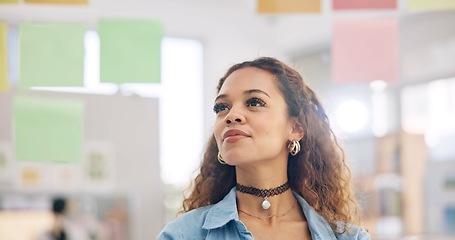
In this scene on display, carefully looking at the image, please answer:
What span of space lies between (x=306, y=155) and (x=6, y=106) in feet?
7.63

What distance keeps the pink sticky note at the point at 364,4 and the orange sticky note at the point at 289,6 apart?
0.06 m

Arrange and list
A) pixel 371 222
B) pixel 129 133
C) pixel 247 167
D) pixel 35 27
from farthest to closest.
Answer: pixel 371 222, pixel 129 133, pixel 35 27, pixel 247 167

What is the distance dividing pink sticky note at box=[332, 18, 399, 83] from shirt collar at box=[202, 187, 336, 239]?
705 millimetres

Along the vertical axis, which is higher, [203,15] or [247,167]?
[203,15]

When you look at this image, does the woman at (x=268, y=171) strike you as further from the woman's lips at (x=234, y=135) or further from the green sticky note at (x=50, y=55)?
the green sticky note at (x=50, y=55)

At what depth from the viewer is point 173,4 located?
6.25 m

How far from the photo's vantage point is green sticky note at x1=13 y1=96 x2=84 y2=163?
2092 mm

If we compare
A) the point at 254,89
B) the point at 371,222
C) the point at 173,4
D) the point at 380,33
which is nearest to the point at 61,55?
the point at 254,89

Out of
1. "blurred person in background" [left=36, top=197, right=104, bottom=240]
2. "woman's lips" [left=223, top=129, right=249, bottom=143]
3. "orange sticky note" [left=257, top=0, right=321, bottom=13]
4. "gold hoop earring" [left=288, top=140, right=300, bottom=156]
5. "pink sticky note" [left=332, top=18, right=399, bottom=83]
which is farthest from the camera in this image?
"blurred person in background" [left=36, top=197, right=104, bottom=240]

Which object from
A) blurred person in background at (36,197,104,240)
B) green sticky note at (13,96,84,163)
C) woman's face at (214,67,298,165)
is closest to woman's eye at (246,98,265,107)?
woman's face at (214,67,298,165)

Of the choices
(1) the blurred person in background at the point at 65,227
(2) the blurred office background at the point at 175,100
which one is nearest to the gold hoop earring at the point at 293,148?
(2) the blurred office background at the point at 175,100

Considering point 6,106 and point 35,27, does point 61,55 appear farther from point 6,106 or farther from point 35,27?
point 6,106

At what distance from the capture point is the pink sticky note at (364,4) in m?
1.98

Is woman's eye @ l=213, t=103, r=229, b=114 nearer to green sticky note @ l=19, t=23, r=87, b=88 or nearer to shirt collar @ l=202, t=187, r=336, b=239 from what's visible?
shirt collar @ l=202, t=187, r=336, b=239
